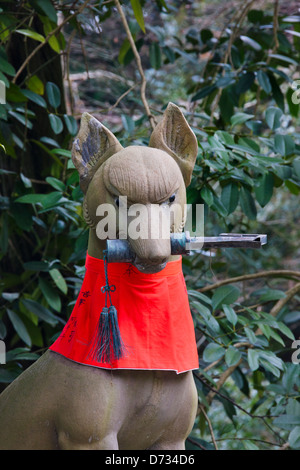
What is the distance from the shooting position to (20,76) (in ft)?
6.36

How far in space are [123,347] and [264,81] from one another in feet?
3.66

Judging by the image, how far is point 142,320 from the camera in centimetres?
109

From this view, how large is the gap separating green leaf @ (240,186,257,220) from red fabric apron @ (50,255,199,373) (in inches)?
24.5

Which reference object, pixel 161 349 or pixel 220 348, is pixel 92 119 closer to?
pixel 161 349

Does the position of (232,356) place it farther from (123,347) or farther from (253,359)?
(123,347)

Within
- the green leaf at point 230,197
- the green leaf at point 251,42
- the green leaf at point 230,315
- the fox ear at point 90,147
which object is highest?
the green leaf at point 251,42

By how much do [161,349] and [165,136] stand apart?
406 millimetres

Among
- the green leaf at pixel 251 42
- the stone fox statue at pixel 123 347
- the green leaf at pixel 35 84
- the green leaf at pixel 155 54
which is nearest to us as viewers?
the stone fox statue at pixel 123 347

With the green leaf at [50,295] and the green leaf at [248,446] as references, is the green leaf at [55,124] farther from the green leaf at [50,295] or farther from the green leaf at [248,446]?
the green leaf at [248,446]

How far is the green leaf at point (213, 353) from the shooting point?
1.51m

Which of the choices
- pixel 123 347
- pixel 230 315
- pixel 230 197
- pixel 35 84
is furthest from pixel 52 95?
pixel 123 347

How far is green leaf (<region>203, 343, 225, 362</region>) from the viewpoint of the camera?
4.94 feet

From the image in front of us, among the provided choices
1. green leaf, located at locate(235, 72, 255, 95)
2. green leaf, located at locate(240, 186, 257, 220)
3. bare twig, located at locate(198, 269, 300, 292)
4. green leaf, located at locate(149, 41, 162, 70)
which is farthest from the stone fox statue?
green leaf, located at locate(149, 41, 162, 70)

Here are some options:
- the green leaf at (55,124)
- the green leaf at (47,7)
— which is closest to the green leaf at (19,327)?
the green leaf at (55,124)
